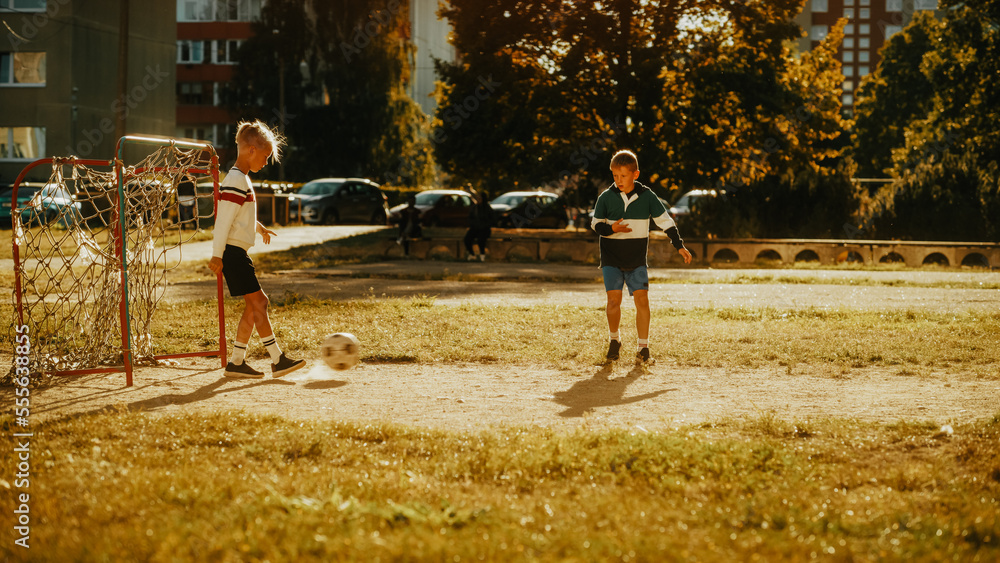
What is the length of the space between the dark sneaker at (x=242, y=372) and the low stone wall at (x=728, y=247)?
14.8m

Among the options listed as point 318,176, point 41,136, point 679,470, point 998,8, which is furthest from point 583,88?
point 318,176

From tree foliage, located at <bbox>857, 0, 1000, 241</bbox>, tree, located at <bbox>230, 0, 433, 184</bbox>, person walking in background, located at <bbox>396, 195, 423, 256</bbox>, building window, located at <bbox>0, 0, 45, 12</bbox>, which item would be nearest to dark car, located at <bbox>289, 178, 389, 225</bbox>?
building window, located at <bbox>0, 0, 45, 12</bbox>

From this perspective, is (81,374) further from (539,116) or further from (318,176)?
(318,176)

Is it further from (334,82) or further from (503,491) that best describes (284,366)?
(334,82)

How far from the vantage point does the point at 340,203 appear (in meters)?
37.4

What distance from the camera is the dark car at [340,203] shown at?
3688 centimetres

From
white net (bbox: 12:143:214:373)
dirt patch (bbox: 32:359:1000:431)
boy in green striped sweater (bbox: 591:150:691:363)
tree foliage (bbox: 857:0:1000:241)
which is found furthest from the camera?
tree foliage (bbox: 857:0:1000:241)

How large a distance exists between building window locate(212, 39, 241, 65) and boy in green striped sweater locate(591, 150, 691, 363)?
226 ft

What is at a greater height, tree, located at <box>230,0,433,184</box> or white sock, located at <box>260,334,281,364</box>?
tree, located at <box>230,0,433,184</box>

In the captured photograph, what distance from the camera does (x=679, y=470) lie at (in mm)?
4398

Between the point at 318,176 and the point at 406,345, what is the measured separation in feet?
166

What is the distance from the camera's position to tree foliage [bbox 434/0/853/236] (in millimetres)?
26547

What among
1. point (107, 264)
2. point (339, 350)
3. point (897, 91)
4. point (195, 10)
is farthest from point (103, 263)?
point (195, 10)

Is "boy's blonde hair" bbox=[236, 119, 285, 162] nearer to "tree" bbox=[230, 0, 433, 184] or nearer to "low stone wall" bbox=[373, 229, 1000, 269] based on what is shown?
"low stone wall" bbox=[373, 229, 1000, 269]
